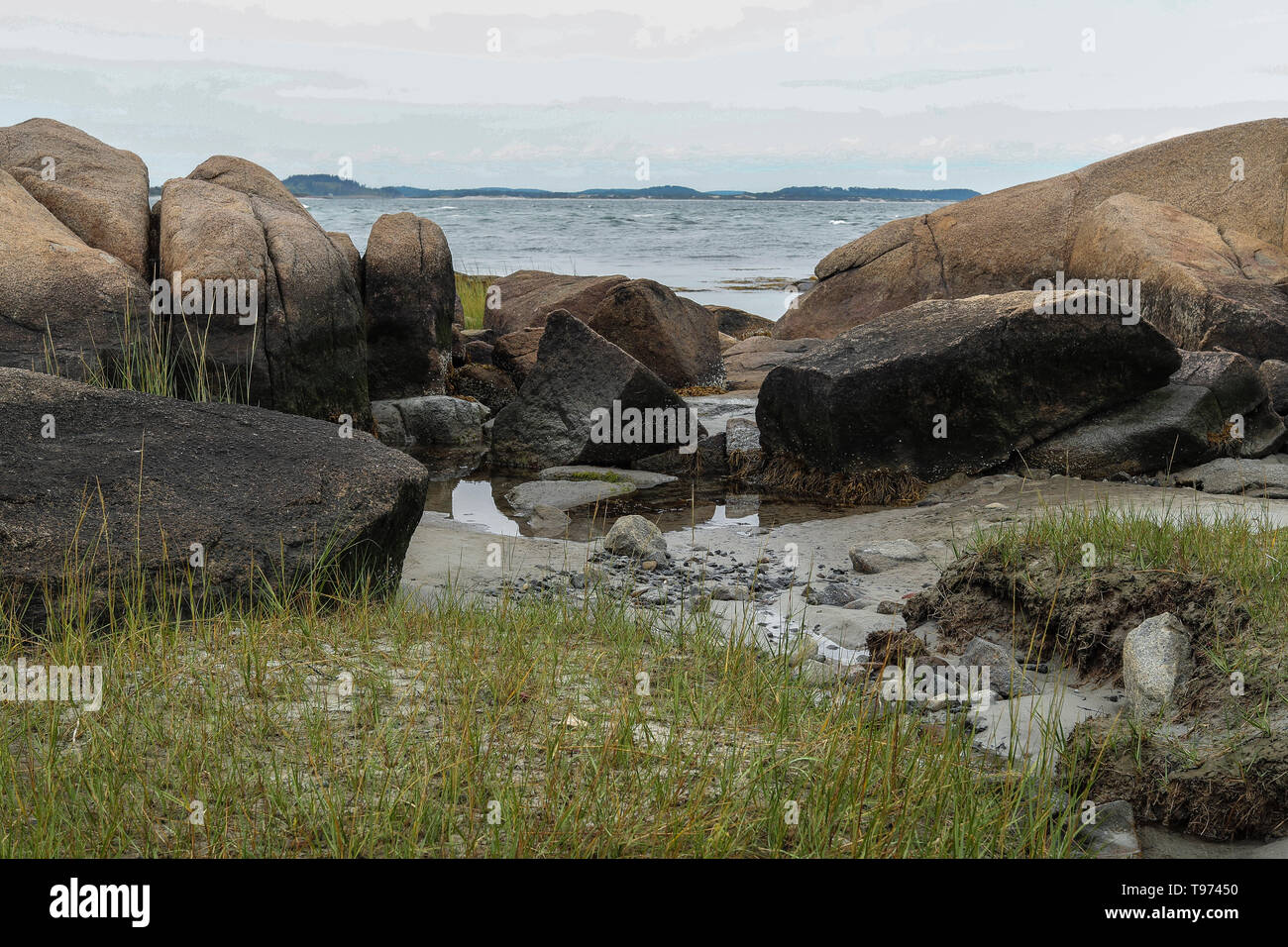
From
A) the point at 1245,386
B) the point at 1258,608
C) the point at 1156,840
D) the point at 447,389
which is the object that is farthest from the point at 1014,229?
the point at 1156,840

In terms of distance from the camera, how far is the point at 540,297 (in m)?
19.0

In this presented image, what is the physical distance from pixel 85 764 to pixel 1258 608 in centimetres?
478

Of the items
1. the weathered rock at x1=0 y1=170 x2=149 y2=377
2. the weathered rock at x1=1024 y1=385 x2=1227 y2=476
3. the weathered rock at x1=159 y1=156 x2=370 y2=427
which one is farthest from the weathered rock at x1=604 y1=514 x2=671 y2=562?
the weathered rock at x1=0 y1=170 x2=149 y2=377

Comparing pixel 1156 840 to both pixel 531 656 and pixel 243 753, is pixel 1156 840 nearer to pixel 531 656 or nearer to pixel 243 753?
pixel 531 656

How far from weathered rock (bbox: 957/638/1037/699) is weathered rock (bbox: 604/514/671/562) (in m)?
3.31

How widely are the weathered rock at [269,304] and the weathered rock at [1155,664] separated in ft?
26.7

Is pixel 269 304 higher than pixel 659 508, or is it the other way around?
pixel 269 304

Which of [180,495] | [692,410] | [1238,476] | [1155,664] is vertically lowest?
[1155,664]

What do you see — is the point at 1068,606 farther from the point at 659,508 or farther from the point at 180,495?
the point at 659,508

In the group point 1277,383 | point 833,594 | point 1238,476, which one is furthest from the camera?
point 1277,383

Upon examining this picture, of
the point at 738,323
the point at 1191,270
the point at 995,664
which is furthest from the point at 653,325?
the point at 995,664

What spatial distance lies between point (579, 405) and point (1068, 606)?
7936mm

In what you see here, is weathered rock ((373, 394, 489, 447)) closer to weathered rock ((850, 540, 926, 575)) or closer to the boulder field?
the boulder field

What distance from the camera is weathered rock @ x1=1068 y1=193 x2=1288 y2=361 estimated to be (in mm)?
13023
